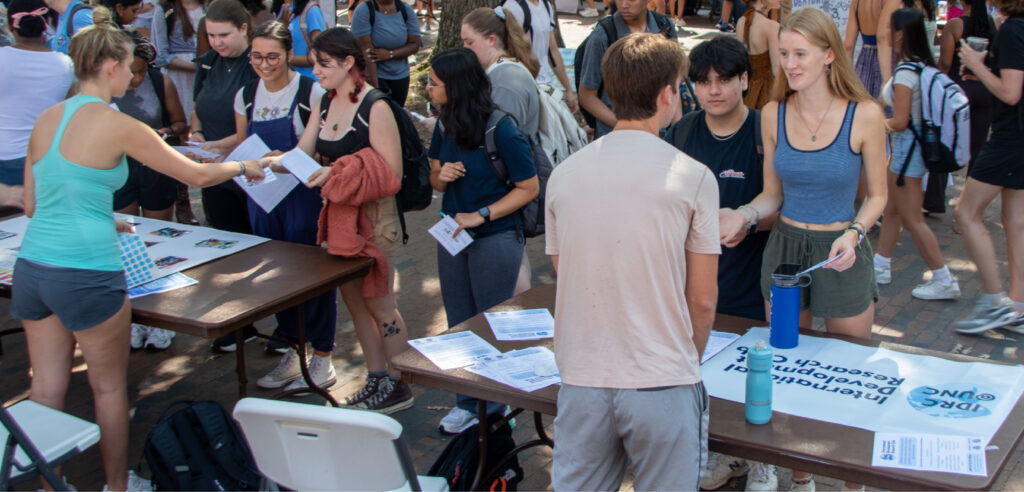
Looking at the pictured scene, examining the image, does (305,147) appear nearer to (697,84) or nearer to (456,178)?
(456,178)

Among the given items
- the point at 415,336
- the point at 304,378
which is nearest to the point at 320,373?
the point at 304,378

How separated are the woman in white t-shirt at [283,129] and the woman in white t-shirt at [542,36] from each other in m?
2.50

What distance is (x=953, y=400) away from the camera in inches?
102

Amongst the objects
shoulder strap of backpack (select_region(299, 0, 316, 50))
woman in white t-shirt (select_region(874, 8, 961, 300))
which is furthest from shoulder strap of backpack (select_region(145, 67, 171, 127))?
woman in white t-shirt (select_region(874, 8, 961, 300))

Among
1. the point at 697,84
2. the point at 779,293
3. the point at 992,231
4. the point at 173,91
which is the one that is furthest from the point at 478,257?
the point at 992,231

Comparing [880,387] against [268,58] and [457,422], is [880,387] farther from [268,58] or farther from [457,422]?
[268,58]

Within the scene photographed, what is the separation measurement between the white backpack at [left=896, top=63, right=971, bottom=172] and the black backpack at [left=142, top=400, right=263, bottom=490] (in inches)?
158

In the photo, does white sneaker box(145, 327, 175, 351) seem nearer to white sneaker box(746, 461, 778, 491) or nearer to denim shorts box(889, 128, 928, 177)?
white sneaker box(746, 461, 778, 491)

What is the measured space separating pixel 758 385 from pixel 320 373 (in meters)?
2.84

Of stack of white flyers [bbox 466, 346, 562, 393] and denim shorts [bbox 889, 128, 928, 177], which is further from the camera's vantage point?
denim shorts [bbox 889, 128, 928, 177]

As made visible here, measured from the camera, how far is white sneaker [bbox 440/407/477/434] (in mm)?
4125

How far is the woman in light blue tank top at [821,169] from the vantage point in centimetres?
301

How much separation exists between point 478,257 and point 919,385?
1.94m

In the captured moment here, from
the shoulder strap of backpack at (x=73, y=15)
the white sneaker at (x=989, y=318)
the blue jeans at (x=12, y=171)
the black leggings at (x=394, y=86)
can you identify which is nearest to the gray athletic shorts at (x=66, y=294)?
the blue jeans at (x=12, y=171)
